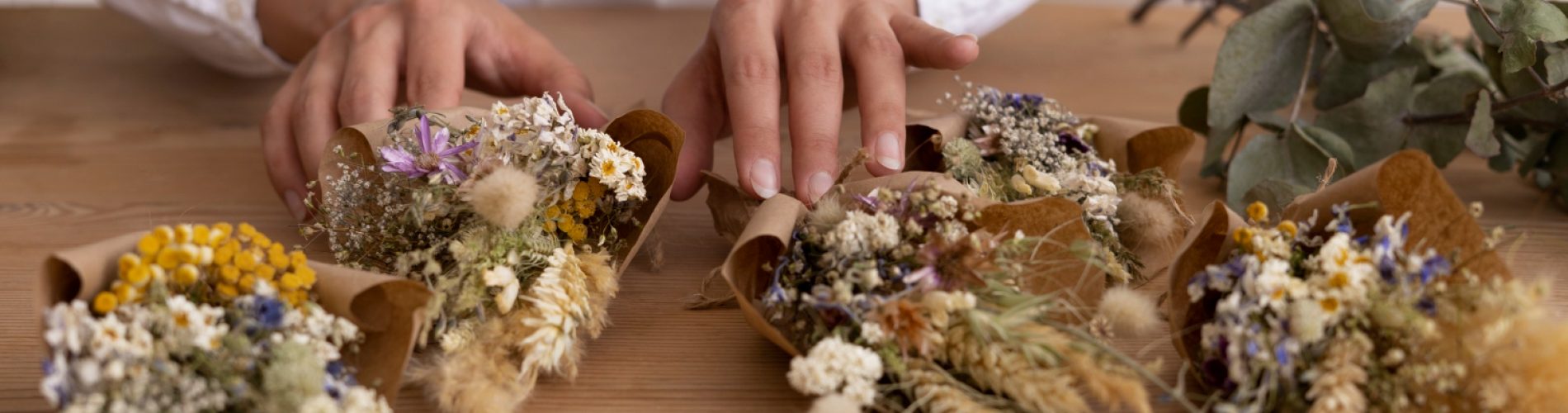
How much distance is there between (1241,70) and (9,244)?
3.24 ft

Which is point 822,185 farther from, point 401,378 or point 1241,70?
point 1241,70

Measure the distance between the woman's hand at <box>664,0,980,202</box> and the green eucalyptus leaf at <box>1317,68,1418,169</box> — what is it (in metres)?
0.38

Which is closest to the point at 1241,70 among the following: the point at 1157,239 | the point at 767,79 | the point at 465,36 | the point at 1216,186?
the point at 1216,186

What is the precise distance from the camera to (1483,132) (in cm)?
85

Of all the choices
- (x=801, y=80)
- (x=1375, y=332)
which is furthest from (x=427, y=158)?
(x=1375, y=332)

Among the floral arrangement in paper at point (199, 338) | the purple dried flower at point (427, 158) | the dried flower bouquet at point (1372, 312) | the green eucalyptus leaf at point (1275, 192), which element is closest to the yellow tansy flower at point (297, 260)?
the floral arrangement in paper at point (199, 338)

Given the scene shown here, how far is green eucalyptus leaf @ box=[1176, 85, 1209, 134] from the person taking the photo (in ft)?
3.44

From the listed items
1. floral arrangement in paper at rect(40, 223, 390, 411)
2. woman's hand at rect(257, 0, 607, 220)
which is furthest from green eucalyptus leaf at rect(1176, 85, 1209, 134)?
floral arrangement in paper at rect(40, 223, 390, 411)

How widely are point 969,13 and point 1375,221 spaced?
70cm

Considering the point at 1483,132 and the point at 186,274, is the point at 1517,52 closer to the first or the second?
the point at 1483,132

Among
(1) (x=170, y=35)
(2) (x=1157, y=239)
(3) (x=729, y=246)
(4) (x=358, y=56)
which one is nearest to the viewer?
(2) (x=1157, y=239)

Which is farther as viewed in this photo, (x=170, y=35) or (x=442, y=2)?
(x=170, y=35)

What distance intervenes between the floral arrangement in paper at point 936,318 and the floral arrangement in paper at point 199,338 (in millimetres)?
220

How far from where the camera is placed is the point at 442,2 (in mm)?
989
